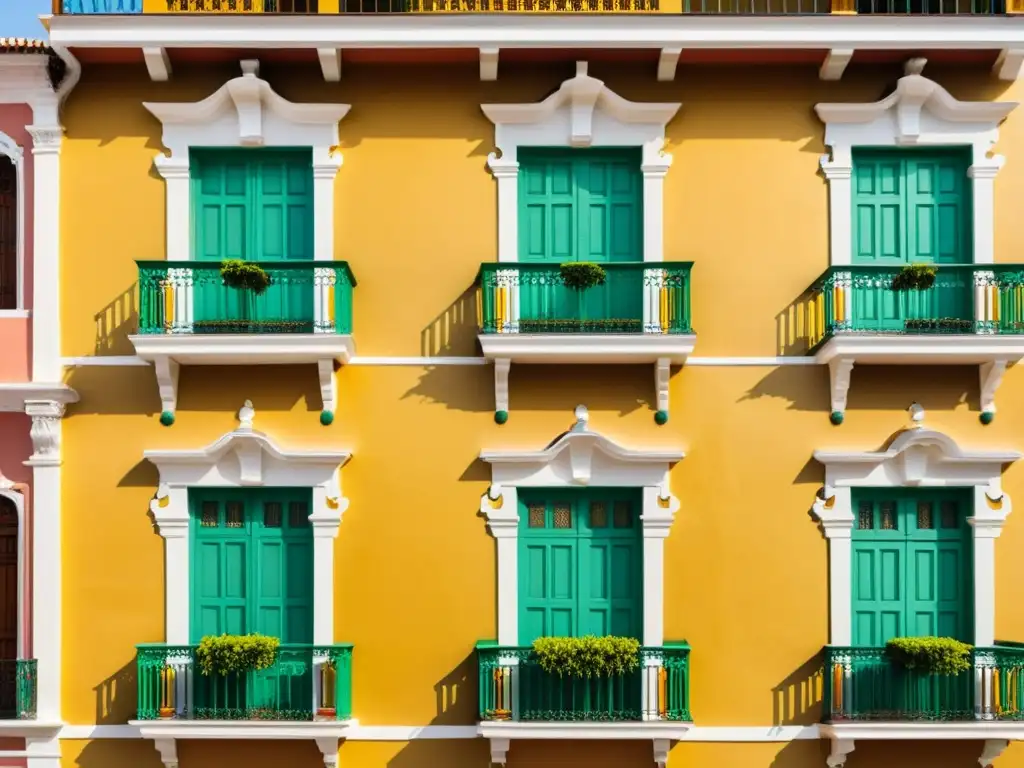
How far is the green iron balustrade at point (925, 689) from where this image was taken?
1125 cm

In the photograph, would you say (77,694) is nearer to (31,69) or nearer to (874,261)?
(31,69)

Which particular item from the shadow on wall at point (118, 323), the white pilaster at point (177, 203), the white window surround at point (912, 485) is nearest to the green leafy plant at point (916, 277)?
the white window surround at point (912, 485)

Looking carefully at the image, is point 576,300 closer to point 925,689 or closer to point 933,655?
point 933,655

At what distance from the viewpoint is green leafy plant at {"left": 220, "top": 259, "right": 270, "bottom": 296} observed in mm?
11195

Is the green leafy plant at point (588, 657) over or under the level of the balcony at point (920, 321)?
under

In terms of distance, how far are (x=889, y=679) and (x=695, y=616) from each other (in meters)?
2.27

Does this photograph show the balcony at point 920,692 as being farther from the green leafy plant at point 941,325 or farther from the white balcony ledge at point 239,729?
the white balcony ledge at point 239,729

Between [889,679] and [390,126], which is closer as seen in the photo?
[889,679]

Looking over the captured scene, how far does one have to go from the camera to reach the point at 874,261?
12.1m

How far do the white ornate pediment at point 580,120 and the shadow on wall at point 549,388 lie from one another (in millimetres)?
2671

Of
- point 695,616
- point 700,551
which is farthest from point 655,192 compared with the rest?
point 695,616

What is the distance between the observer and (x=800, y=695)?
11656 millimetres

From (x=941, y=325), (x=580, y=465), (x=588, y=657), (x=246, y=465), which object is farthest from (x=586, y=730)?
(x=941, y=325)

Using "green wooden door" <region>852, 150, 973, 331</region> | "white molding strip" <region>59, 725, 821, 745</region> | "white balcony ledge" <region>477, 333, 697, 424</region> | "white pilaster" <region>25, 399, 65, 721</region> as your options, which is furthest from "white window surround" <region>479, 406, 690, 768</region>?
"white pilaster" <region>25, 399, 65, 721</region>
